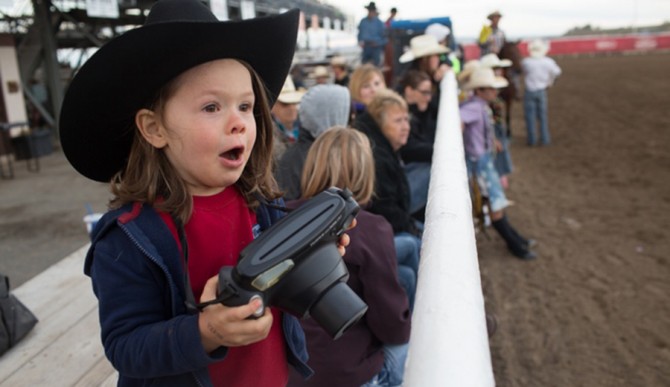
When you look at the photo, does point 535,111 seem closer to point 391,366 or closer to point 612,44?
point 391,366

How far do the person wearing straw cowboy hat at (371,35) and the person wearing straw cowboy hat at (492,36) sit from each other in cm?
277

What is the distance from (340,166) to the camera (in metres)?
2.51

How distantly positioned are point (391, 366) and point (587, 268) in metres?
3.63

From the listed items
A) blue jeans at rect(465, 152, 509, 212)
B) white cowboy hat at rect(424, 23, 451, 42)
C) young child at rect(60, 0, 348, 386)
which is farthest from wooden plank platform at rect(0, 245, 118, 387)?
white cowboy hat at rect(424, 23, 451, 42)

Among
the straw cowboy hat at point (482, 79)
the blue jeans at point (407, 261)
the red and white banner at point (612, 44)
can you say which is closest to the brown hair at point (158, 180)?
the blue jeans at point (407, 261)

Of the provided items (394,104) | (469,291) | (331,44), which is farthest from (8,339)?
(331,44)

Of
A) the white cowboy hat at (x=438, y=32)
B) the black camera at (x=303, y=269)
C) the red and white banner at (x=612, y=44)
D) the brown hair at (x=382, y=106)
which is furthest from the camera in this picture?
the red and white banner at (x=612, y=44)

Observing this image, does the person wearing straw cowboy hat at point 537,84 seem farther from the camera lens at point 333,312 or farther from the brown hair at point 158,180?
the camera lens at point 333,312

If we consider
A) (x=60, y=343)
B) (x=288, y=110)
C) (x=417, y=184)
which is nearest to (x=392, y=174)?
(x=417, y=184)

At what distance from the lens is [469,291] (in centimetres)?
109

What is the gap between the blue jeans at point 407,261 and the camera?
121 inches

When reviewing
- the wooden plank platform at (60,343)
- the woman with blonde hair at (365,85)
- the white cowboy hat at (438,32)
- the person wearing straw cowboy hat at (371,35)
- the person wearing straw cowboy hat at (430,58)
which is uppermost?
the person wearing straw cowboy hat at (371,35)

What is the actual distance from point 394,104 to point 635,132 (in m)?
9.21

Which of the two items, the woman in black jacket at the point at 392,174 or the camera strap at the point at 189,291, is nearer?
the camera strap at the point at 189,291
